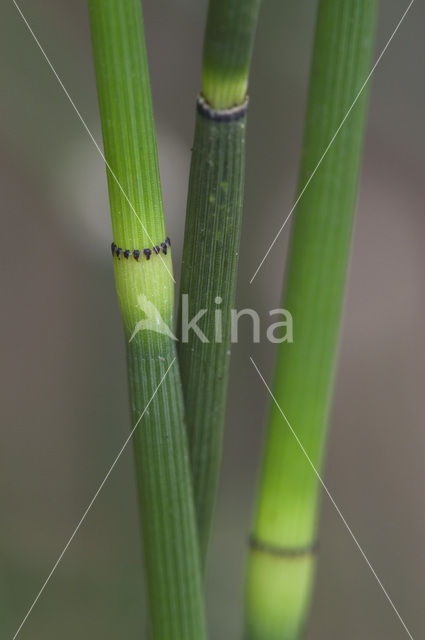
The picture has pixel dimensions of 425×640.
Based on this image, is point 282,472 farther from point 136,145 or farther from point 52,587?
point 52,587

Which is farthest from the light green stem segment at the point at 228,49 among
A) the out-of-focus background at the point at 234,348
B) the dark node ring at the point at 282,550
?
the out-of-focus background at the point at 234,348

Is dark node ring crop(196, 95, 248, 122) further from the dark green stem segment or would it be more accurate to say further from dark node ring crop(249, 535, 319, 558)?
dark node ring crop(249, 535, 319, 558)

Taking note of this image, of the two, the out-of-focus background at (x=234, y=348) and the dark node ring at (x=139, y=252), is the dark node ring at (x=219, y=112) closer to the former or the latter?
the dark node ring at (x=139, y=252)

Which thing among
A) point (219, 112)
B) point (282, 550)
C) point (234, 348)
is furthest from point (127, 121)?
point (234, 348)

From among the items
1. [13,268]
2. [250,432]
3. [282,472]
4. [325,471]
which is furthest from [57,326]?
[282,472]

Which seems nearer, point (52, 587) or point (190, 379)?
point (190, 379)
